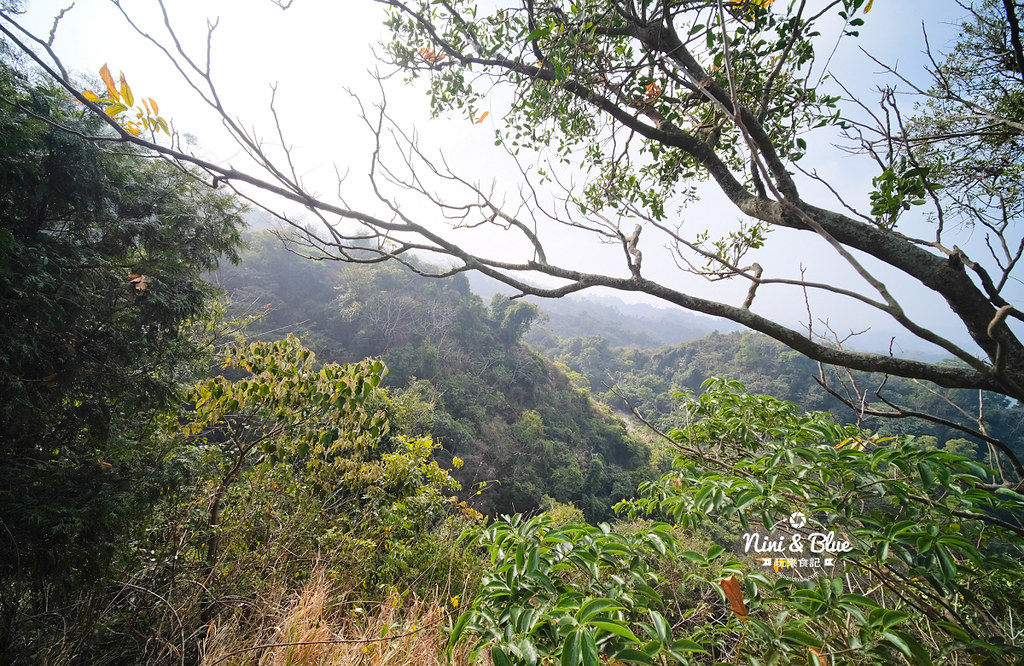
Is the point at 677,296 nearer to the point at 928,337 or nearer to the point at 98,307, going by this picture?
the point at 928,337

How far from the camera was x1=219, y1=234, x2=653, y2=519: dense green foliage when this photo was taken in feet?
57.8

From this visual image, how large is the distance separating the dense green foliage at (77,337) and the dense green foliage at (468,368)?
523 inches

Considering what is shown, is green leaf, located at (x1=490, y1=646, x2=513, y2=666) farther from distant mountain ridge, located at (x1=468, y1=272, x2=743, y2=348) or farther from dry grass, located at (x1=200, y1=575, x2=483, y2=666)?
distant mountain ridge, located at (x1=468, y1=272, x2=743, y2=348)

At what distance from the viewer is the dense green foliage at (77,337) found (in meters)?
2.40

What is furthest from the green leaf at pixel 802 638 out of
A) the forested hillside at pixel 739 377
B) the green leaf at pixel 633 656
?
the forested hillside at pixel 739 377

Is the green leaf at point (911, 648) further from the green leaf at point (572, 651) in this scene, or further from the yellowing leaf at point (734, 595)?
the green leaf at point (572, 651)

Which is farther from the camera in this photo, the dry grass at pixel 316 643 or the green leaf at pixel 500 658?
the dry grass at pixel 316 643

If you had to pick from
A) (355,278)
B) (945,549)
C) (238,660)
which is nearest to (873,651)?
(945,549)

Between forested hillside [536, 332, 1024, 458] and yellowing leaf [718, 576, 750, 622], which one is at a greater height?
yellowing leaf [718, 576, 750, 622]

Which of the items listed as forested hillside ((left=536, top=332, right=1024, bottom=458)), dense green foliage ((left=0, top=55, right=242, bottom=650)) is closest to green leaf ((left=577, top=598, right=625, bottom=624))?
dense green foliage ((left=0, top=55, right=242, bottom=650))

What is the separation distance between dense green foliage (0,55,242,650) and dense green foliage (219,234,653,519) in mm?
13292

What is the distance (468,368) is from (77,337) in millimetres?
21275

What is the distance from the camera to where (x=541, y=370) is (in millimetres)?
25625

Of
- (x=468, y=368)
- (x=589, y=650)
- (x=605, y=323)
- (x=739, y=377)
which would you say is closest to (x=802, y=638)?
(x=589, y=650)
